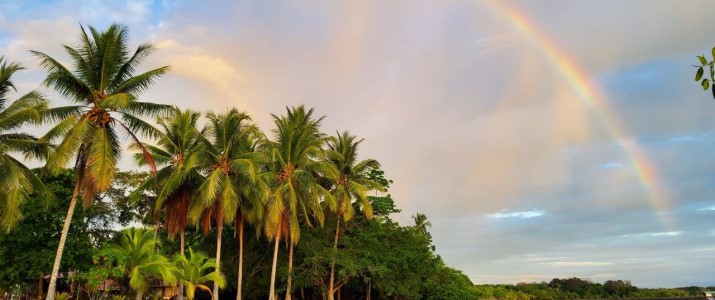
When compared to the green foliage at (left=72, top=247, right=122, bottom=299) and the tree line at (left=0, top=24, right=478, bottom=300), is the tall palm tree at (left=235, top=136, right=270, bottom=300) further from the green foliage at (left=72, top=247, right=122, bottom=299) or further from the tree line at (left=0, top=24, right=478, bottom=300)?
the green foliage at (left=72, top=247, right=122, bottom=299)

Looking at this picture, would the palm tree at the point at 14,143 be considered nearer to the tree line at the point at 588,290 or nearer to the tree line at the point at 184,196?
the tree line at the point at 184,196

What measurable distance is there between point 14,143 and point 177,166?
9418mm

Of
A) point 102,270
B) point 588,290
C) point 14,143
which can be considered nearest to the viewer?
point 14,143

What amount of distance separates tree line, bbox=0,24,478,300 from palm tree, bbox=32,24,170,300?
0.17 ft

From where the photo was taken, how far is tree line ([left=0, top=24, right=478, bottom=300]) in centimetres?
2003

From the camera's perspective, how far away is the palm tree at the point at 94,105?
19.4 meters

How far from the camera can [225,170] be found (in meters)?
28.4

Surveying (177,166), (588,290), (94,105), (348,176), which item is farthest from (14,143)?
(588,290)

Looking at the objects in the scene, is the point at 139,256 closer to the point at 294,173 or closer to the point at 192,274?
the point at 192,274

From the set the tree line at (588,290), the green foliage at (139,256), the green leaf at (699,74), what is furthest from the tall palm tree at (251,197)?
the tree line at (588,290)

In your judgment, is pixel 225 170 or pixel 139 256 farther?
pixel 225 170

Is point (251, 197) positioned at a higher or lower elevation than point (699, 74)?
higher

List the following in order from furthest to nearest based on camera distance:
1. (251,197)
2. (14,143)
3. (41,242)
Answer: (251,197)
(41,242)
(14,143)

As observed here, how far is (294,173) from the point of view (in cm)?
3075
